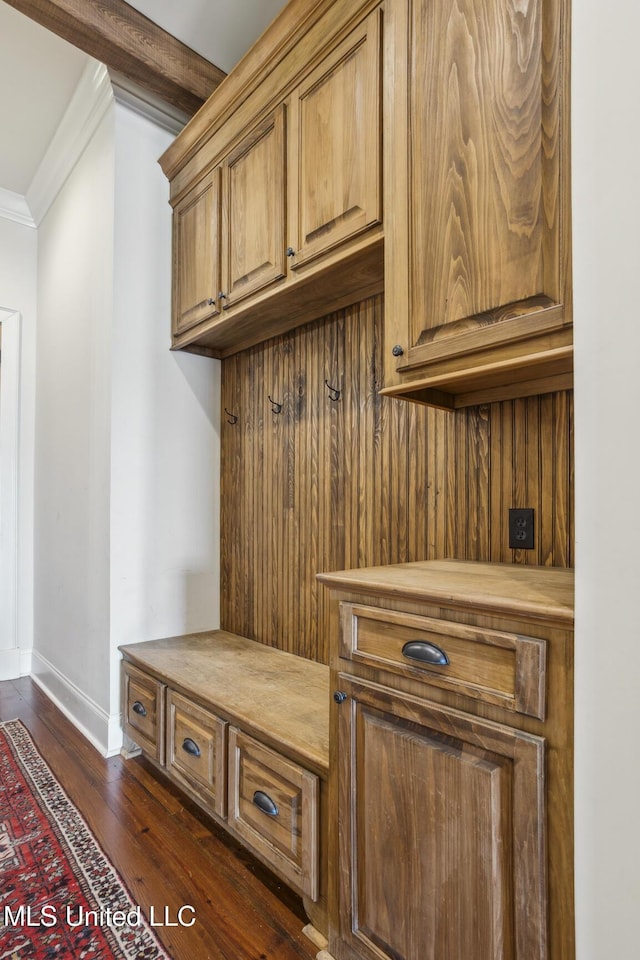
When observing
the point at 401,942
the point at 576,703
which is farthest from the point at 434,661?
the point at 401,942

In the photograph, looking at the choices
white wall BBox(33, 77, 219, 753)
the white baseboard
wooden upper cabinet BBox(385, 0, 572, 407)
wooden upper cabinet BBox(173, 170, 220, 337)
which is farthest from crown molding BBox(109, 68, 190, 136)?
the white baseboard

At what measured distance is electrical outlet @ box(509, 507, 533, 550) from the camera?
56.5 inches

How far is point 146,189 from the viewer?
2521 millimetres

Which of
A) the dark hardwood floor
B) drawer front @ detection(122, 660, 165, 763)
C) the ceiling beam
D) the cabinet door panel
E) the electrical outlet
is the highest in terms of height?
the ceiling beam

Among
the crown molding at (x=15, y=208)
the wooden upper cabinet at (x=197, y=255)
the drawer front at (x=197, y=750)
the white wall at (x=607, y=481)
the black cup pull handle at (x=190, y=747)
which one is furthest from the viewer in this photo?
the crown molding at (x=15, y=208)

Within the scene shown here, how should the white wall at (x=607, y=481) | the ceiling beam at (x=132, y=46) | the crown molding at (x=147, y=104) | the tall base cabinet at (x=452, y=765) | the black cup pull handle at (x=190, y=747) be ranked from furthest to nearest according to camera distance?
the crown molding at (x=147, y=104) → the ceiling beam at (x=132, y=46) → the black cup pull handle at (x=190, y=747) → the tall base cabinet at (x=452, y=765) → the white wall at (x=607, y=481)

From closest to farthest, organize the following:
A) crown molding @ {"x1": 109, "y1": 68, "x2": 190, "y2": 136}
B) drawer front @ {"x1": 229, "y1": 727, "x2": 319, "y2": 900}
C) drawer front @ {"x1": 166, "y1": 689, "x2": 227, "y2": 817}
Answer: drawer front @ {"x1": 229, "y1": 727, "x2": 319, "y2": 900} → drawer front @ {"x1": 166, "y1": 689, "x2": 227, "y2": 817} → crown molding @ {"x1": 109, "y1": 68, "x2": 190, "y2": 136}

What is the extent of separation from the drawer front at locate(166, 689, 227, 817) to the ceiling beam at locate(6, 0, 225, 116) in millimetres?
2558

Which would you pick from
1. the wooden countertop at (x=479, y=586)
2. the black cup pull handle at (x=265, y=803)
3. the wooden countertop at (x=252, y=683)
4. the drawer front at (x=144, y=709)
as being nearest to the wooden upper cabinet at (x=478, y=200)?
the wooden countertop at (x=479, y=586)

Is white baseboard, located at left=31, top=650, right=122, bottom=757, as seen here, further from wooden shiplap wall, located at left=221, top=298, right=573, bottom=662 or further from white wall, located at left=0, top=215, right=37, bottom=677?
wooden shiplap wall, located at left=221, top=298, right=573, bottom=662

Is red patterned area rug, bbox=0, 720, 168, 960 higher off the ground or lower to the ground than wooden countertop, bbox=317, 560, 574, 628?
lower

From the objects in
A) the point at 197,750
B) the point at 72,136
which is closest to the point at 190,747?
the point at 197,750

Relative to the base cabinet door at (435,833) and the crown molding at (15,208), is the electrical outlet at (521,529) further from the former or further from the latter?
the crown molding at (15,208)

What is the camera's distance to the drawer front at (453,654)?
2.93ft
